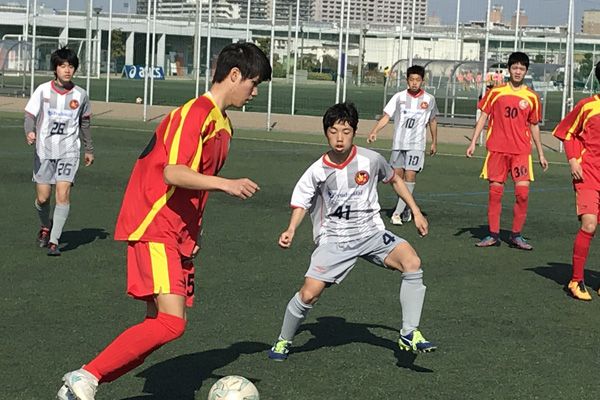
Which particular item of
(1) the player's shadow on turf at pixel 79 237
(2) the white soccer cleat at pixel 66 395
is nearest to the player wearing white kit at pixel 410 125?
(1) the player's shadow on turf at pixel 79 237

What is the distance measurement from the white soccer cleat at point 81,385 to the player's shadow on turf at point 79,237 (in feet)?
19.9

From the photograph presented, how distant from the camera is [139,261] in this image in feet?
18.4

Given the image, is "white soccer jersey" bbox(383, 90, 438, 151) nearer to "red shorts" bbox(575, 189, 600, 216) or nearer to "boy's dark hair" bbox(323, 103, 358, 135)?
"red shorts" bbox(575, 189, 600, 216)

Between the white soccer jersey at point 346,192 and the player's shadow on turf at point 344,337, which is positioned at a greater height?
the white soccer jersey at point 346,192

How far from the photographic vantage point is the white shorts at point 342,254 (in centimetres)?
720

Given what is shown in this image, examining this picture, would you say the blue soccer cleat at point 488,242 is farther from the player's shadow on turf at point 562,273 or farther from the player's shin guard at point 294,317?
the player's shin guard at point 294,317

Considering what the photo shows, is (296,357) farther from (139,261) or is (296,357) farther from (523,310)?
(523,310)

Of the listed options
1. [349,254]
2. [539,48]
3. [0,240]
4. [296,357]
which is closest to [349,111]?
[349,254]

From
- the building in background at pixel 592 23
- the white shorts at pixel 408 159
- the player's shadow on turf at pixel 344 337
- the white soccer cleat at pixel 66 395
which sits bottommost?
the player's shadow on turf at pixel 344 337

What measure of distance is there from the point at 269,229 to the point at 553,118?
32.3 meters

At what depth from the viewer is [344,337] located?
789 cm

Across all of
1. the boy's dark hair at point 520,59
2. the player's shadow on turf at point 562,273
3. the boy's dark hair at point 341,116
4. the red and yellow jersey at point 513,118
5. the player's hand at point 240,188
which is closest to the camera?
the player's hand at point 240,188

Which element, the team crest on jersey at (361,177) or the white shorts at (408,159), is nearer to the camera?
the team crest on jersey at (361,177)

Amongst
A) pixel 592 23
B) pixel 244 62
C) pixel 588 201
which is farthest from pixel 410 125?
pixel 592 23
